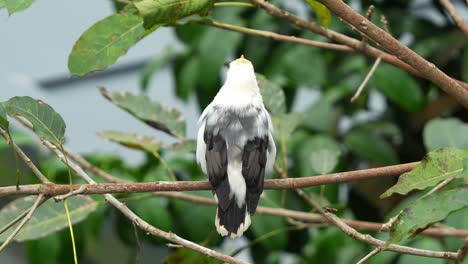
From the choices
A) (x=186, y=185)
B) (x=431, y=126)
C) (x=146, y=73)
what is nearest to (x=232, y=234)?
(x=186, y=185)

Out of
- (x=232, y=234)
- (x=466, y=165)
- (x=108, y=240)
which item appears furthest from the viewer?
(x=108, y=240)

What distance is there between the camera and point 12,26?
3836 millimetres

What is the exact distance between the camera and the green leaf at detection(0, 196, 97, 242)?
1.40m

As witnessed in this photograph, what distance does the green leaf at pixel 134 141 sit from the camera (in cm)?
157

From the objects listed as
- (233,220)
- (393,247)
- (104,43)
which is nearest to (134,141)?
(104,43)

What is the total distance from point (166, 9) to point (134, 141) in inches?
22.2

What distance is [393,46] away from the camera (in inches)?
39.9

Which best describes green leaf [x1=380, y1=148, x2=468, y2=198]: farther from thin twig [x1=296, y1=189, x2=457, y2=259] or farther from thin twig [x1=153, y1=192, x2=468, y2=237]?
thin twig [x1=153, y1=192, x2=468, y2=237]

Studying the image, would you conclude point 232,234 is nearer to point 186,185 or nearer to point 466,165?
point 186,185

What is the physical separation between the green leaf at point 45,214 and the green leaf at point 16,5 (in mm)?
416

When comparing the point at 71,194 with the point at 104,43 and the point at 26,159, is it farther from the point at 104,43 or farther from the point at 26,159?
the point at 104,43

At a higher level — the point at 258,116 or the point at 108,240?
the point at 258,116

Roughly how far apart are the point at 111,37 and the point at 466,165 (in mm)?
563

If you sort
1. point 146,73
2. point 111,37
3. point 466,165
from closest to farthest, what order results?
point 466,165
point 111,37
point 146,73
